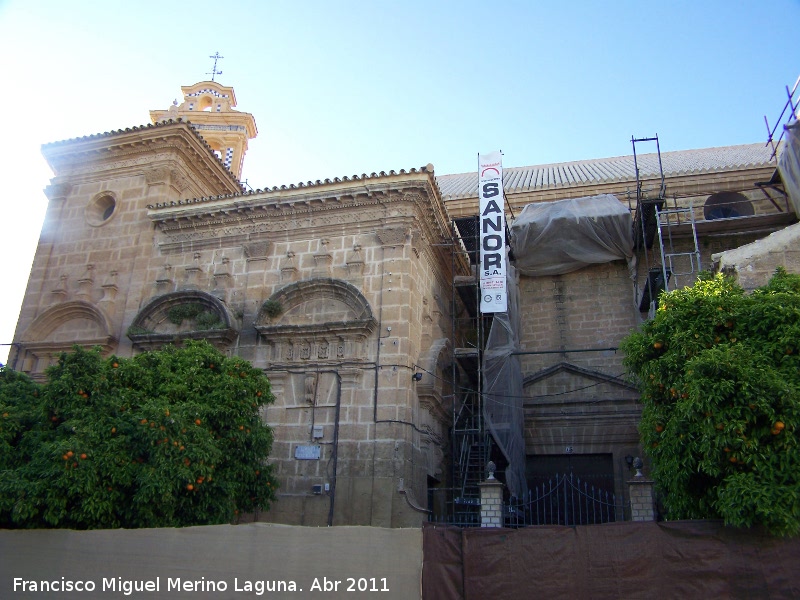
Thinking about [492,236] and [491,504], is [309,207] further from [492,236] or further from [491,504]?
[491,504]

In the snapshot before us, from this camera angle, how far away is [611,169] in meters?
21.7

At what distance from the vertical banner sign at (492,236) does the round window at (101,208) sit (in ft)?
29.8

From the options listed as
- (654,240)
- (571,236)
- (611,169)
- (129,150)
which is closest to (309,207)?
(129,150)

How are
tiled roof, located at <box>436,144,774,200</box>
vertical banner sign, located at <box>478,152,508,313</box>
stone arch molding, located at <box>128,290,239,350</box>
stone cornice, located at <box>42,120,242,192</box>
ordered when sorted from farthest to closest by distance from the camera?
tiled roof, located at <box>436,144,774,200</box>, stone cornice, located at <box>42,120,242,192</box>, vertical banner sign, located at <box>478,152,508,313</box>, stone arch molding, located at <box>128,290,239,350</box>

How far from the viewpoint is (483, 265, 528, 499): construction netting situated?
13.4m

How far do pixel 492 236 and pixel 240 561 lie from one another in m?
9.47

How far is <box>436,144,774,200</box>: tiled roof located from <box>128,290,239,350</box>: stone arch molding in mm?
8064

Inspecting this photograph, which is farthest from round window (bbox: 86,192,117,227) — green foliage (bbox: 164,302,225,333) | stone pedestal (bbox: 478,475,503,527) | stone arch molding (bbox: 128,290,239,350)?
stone pedestal (bbox: 478,475,503,527)

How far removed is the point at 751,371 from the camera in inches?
290

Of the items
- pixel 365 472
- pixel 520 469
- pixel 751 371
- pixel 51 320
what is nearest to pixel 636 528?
pixel 751 371

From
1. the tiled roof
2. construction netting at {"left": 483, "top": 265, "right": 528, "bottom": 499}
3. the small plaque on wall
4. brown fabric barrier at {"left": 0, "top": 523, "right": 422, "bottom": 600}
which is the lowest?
brown fabric barrier at {"left": 0, "top": 523, "right": 422, "bottom": 600}

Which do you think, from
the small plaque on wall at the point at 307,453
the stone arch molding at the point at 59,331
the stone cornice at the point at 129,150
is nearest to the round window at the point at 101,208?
the stone cornice at the point at 129,150

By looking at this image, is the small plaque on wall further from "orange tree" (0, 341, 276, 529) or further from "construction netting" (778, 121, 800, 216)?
"construction netting" (778, 121, 800, 216)

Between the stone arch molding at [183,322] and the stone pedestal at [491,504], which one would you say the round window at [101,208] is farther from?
the stone pedestal at [491,504]
